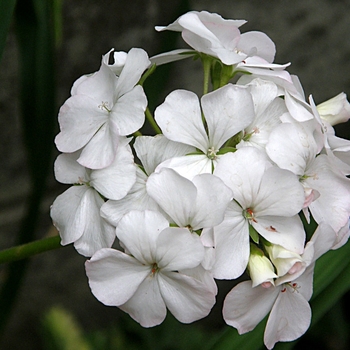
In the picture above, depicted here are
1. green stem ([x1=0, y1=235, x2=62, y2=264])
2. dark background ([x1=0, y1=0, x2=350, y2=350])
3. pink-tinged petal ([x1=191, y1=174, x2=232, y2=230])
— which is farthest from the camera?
dark background ([x1=0, y1=0, x2=350, y2=350])

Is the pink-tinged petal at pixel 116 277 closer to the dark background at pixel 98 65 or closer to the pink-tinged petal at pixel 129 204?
the pink-tinged petal at pixel 129 204

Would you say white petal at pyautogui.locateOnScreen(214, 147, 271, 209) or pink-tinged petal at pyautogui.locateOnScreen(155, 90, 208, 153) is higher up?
pink-tinged petal at pyautogui.locateOnScreen(155, 90, 208, 153)

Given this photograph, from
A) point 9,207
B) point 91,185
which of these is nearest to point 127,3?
point 9,207

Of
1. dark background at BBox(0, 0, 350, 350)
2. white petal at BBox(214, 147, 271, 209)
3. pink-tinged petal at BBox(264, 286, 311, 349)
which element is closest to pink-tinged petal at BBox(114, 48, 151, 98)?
white petal at BBox(214, 147, 271, 209)

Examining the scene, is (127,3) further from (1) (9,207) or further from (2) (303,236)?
(2) (303,236)

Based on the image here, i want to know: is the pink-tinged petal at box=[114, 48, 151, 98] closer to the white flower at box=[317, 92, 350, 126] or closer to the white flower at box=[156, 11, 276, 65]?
the white flower at box=[156, 11, 276, 65]

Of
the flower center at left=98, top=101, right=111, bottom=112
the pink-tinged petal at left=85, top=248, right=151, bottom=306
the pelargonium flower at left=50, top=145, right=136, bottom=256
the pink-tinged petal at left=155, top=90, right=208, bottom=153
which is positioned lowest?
the pink-tinged petal at left=85, top=248, right=151, bottom=306

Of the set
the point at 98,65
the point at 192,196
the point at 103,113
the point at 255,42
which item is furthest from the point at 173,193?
the point at 98,65
